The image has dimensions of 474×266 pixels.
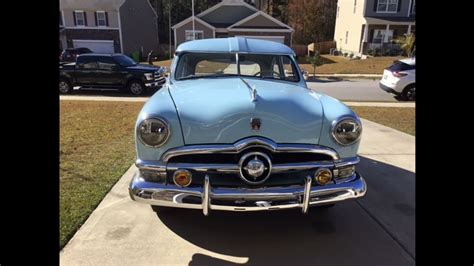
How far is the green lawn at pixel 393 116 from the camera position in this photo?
7.92 meters

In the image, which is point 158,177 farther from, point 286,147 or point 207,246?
point 286,147

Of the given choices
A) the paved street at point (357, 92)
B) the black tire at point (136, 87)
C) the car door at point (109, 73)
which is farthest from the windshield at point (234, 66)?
the car door at point (109, 73)

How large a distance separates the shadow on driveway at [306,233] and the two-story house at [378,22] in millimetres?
28128

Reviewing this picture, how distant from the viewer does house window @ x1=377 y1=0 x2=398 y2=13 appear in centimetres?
2881

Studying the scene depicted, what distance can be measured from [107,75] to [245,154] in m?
12.1

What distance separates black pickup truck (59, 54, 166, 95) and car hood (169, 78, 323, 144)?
1087 cm

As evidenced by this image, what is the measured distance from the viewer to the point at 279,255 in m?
3.00

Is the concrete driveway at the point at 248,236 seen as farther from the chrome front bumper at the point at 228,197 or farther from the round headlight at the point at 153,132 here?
the round headlight at the point at 153,132

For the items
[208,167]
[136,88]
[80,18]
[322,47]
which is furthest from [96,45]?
[208,167]

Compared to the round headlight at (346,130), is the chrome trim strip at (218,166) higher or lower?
lower

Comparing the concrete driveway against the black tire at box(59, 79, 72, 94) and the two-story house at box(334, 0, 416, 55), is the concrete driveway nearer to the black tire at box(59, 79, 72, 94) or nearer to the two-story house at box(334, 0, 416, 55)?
the black tire at box(59, 79, 72, 94)

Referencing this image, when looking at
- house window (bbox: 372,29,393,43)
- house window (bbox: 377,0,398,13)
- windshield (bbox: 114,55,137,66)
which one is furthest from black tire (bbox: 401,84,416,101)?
house window (bbox: 377,0,398,13)
